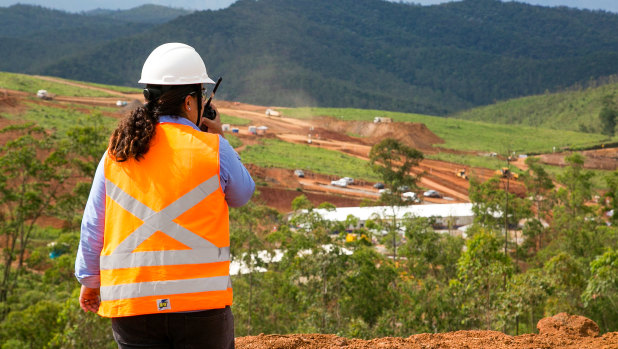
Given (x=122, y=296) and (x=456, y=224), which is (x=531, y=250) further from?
(x=122, y=296)

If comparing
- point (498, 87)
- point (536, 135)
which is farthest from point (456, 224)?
point (498, 87)

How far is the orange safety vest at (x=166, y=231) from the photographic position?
2.49 m

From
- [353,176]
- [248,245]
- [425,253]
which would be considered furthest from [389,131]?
[248,245]

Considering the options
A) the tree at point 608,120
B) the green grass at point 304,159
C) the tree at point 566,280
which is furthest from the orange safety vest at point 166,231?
the tree at point 608,120

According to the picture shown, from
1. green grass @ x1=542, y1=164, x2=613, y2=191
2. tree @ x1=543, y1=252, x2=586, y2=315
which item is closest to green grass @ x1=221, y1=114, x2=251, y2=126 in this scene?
green grass @ x1=542, y1=164, x2=613, y2=191

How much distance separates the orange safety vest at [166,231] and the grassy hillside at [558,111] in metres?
108

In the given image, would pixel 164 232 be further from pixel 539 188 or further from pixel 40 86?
pixel 40 86

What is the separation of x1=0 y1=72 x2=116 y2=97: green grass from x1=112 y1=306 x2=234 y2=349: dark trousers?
3146 inches

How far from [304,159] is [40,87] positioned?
42941mm

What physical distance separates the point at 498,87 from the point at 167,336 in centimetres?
18884

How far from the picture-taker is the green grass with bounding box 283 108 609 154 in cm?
8019

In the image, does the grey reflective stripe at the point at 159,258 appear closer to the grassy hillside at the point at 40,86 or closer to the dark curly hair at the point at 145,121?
the dark curly hair at the point at 145,121

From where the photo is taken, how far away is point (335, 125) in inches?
3445

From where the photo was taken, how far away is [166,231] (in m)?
2.48
